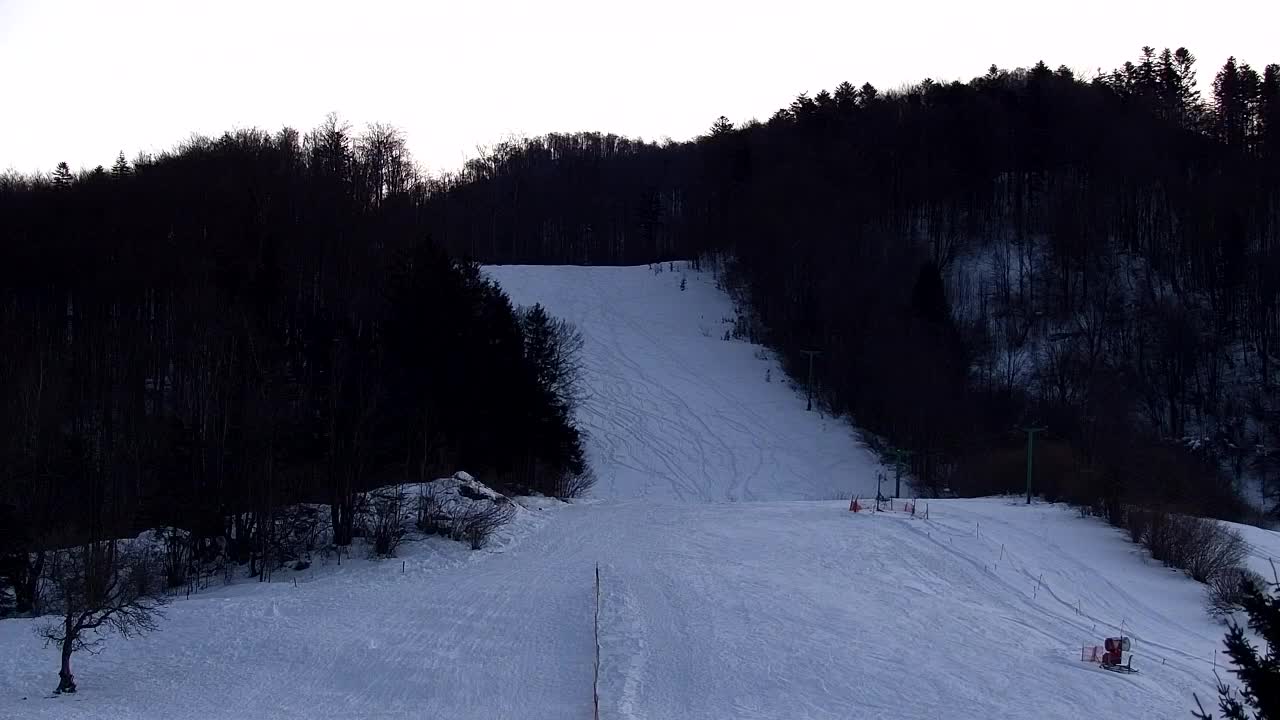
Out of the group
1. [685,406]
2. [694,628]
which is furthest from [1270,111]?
[694,628]

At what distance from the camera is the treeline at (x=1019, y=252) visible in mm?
53438

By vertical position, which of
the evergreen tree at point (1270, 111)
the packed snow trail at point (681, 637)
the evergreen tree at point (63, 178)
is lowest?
the packed snow trail at point (681, 637)

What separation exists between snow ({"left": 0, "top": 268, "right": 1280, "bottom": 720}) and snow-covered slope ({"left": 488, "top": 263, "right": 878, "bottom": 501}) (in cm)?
1654

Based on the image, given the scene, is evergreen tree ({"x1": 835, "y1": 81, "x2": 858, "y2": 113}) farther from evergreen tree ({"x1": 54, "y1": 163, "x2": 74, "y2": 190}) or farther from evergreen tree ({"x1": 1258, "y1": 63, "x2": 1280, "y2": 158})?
evergreen tree ({"x1": 54, "y1": 163, "x2": 74, "y2": 190})

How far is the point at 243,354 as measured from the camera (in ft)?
74.9

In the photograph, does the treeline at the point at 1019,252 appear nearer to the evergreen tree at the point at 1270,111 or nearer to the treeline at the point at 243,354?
the evergreen tree at the point at 1270,111

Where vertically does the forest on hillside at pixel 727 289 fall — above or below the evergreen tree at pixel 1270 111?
below

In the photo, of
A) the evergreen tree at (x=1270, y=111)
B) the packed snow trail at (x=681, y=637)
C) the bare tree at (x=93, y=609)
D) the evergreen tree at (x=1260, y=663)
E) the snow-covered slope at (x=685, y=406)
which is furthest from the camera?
the evergreen tree at (x=1270, y=111)

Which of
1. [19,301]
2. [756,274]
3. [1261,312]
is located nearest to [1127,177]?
[1261,312]

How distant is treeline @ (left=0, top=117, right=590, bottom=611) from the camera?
71.1 feet

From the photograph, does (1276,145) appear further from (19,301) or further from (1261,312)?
(19,301)

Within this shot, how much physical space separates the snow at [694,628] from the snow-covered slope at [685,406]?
16536 millimetres

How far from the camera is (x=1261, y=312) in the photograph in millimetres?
59438

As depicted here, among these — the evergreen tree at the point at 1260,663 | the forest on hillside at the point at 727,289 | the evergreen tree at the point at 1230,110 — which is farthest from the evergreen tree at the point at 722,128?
the evergreen tree at the point at 1260,663
